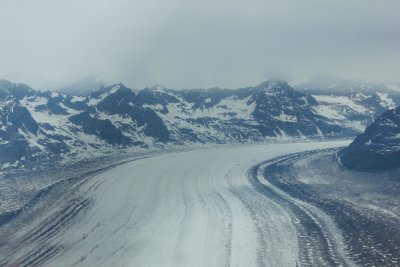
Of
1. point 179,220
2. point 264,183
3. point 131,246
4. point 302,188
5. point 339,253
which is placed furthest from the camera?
point 264,183

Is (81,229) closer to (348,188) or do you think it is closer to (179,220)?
(179,220)

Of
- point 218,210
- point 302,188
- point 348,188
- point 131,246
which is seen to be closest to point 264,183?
point 302,188

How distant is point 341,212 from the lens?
425ft

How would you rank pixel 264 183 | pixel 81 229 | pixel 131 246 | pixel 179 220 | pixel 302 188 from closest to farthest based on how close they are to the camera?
pixel 131 246
pixel 81 229
pixel 179 220
pixel 302 188
pixel 264 183

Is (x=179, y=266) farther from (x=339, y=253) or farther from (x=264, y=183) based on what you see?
(x=264, y=183)

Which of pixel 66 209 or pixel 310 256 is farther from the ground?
pixel 66 209

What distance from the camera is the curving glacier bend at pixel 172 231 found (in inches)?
3622

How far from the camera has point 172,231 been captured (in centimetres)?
11075

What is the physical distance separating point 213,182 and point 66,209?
68.1m

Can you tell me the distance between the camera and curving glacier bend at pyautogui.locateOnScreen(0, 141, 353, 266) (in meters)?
92.0

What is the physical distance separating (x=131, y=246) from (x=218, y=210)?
39071mm

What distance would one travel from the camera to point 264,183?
18312cm

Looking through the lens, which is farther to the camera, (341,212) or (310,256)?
(341,212)

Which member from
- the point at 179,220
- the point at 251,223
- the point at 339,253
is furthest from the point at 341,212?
the point at 179,220
